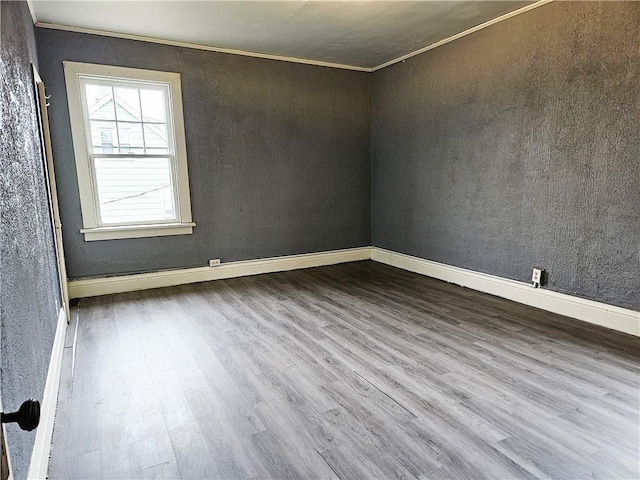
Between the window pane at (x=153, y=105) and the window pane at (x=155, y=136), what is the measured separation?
6 cm

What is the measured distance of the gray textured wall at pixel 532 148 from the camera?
111 inches

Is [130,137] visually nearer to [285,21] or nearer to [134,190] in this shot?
[134,190]

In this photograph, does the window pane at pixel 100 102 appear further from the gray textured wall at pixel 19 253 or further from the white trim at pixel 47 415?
the white trim at pixel 47 415

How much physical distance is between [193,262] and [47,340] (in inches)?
90.3

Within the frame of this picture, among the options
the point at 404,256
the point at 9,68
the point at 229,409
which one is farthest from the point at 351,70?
the point at 229,409

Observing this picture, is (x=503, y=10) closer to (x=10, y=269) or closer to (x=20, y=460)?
(x=10, y=269)

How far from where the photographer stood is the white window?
147 inches

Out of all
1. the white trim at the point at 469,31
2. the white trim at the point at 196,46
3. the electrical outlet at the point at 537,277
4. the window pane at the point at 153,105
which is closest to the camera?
the white trim at the point at 469,31

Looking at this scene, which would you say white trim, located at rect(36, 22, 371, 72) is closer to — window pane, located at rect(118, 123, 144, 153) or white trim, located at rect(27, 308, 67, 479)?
window pane, located at rect(118, 123, 144, 153)

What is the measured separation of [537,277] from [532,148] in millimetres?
1124

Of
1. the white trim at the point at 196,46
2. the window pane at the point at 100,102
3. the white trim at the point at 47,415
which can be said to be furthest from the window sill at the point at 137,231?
the white trim at the point at 196,46

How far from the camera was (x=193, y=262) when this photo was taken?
441 cm

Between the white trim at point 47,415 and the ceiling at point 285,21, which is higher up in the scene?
the ceiling at point 285,21

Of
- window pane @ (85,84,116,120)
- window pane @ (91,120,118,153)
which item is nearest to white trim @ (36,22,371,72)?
window pane @ (85,84,116,120)
